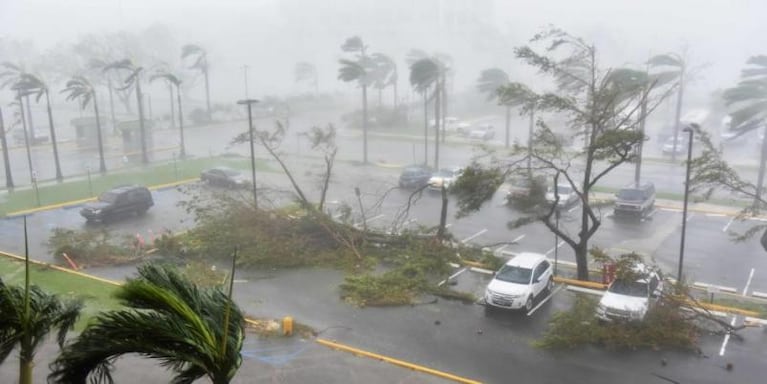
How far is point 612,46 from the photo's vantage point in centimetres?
12156

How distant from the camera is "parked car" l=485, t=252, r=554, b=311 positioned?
18.4 metres

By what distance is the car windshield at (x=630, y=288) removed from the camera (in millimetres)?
18391

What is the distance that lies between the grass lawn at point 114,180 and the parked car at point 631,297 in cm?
2745

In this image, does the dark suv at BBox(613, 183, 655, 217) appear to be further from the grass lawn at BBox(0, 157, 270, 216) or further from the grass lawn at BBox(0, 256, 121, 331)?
the grass lawn at BBox(0, 157, 270, 216)

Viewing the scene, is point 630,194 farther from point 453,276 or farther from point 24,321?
point 24,321

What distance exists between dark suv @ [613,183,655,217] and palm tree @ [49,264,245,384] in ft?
87.7

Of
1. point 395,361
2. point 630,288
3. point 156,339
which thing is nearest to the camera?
point 156,339

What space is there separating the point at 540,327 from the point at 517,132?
4589 centimetres

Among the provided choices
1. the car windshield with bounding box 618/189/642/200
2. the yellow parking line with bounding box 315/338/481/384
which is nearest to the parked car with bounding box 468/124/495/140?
the car windshield with bounding box 618/189/642/200

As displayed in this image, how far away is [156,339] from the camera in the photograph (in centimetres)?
654

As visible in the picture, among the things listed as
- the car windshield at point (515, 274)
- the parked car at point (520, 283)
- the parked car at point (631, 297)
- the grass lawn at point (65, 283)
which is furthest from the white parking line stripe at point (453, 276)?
the grass lawn at point (65, 283)

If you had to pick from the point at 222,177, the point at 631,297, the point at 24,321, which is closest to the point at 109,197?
the point at 222,177

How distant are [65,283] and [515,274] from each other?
14488 millimetres

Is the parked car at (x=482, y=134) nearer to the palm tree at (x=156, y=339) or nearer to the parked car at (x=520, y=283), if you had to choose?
the parked car at (x=520, y=283)
